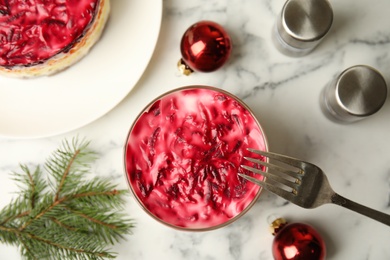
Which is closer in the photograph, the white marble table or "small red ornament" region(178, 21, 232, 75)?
"small red ornament" region(178, 21, 232, 75)

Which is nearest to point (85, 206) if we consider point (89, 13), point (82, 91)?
point (82, 91)

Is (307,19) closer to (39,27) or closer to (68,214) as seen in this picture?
(39,27)

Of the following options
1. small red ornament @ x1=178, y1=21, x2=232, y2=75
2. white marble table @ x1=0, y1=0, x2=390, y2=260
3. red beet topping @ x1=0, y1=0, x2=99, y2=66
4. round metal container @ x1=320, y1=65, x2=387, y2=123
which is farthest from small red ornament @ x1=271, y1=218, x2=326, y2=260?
red beet topping @ x1=0, y1=0, x2=99, y2=66

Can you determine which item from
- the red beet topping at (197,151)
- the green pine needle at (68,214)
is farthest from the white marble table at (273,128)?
the red beet topping at (197,151)

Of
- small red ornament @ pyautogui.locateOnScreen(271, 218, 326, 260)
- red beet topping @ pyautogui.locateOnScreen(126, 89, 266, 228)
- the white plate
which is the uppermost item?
the white plate

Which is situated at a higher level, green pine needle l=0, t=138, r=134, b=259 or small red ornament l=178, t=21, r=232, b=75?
small red ornament l=178, t=21, r=232, b=75

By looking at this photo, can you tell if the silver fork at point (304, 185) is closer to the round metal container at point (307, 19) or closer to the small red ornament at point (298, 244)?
the small red ornament at point (298, 244)

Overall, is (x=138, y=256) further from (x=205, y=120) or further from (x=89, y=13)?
(x=89, y=13)

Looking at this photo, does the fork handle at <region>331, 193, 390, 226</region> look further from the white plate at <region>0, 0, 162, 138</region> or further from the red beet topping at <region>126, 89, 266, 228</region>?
the white plate at <region>0, 0, 162, 138</region>
